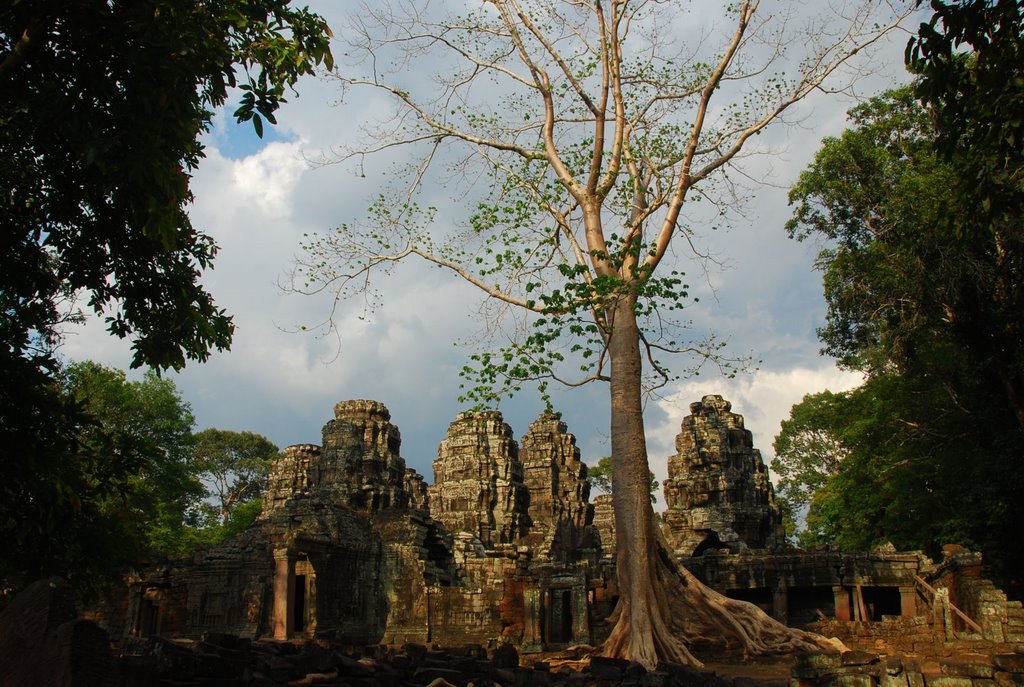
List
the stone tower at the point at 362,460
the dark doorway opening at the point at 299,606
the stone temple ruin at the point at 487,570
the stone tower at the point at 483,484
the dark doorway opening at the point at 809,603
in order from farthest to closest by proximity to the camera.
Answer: the stone tower at the point at 483,484 → the stone tower at the point at 362,460 → the dark doorway opening at the point at 299,606 → the dark doorway opening at the point at 809,603 → the stone temple ruin at the point at 487,570

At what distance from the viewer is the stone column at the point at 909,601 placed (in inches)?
712

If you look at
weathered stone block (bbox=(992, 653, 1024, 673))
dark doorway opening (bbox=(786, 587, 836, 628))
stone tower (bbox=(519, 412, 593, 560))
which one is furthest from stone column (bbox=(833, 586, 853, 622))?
stone tower (bbox=(519, 412, 593, 560))

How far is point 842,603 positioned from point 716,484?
357 inches

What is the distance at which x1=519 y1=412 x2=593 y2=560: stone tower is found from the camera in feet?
114

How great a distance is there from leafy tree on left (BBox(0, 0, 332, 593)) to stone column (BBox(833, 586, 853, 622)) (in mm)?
15751

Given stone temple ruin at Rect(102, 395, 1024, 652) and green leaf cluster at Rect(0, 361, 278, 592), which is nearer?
green leaf cluster at Rect(0, 361, 278, 592)

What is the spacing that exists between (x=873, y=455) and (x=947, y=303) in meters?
8.82

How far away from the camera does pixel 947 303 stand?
1989 centimetres

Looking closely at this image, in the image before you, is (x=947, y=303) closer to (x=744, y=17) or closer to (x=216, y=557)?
(x=744, y=17)

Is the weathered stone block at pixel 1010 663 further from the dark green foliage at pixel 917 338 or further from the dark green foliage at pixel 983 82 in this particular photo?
the dark green foliage at pixel 917 338

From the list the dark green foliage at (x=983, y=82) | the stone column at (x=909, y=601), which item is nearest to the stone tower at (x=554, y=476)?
the stone column at (x=909, y=601)

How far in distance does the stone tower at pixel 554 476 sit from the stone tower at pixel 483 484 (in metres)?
2.42

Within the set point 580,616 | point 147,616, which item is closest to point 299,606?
point 147,616

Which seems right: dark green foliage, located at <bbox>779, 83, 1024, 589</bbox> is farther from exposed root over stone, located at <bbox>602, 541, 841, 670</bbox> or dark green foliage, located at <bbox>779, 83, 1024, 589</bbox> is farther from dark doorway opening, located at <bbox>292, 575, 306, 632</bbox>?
dark doorway opening, located at <bbox>292, 575, 306, 632</bbox>
